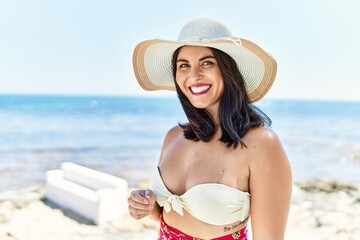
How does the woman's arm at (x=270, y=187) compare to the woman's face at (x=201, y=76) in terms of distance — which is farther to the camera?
the woman's face at (x=201, y=76)

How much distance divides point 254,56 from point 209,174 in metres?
0.52

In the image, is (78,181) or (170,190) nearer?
(170,190)

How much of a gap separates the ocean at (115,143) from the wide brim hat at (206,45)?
0.17m

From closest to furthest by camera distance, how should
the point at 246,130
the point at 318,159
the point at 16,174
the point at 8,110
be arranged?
the point at 246,130, the point at 16,174, the point at 318,159, the point at 8,110

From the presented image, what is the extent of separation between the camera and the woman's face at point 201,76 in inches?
64.0

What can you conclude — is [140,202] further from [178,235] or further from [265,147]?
[265,147]

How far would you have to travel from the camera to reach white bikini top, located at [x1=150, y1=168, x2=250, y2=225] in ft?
5.03

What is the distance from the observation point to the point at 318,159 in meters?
14.3

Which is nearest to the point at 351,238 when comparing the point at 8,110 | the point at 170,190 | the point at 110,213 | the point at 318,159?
the point at 110,213

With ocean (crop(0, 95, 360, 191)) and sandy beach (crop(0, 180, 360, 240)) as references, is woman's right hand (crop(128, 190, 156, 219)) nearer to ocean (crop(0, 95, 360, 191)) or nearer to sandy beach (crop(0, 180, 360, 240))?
ocean (crop(0, 95, 360, 191))

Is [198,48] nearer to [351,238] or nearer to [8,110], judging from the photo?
[351,238]

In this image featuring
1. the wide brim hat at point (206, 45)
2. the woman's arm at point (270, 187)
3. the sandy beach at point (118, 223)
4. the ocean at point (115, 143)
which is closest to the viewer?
the woman's arm at point (270, 187)

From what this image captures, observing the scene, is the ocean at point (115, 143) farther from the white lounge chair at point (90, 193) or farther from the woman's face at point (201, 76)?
the white lounge chair at point (90, 193)

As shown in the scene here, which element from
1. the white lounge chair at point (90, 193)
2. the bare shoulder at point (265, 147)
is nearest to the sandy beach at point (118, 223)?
the white lounge chair at point (90, 193)
